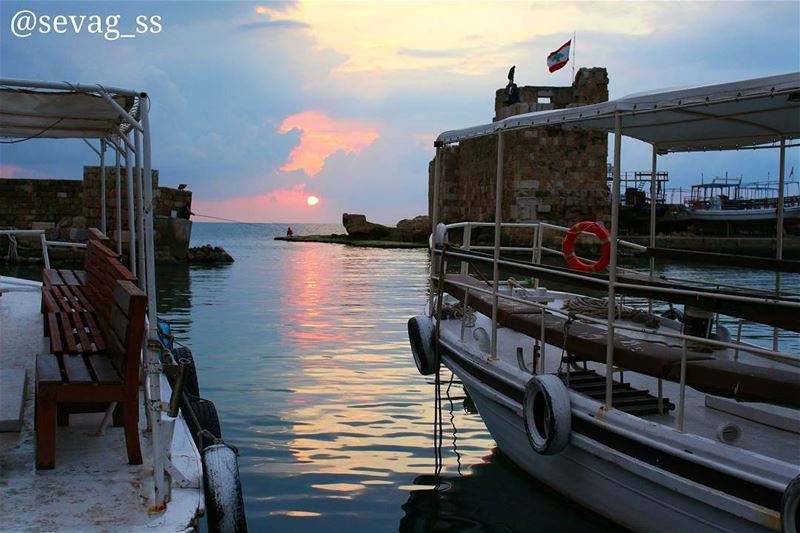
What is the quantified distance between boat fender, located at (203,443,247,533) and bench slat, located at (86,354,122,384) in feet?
2.07

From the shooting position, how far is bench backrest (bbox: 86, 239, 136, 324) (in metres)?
5.04

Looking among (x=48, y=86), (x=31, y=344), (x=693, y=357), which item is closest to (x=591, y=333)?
(x=693, y=357)

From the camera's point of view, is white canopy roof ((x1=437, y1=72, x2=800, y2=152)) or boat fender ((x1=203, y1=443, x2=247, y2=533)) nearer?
boat fender ((x1=203, y1=443, x2=247, y2=533))

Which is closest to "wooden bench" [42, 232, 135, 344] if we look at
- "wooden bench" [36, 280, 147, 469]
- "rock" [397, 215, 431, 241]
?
"wooden bench" [36, 280, 147, 469]

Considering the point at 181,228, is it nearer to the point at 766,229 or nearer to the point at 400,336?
the point at 400,336

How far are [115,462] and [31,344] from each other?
8.99 ft

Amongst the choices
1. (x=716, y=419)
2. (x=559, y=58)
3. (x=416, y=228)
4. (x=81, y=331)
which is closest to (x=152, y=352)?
(x=81, y=331)

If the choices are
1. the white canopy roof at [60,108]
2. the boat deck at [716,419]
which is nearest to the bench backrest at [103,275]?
the white canopy roof at [60,108]

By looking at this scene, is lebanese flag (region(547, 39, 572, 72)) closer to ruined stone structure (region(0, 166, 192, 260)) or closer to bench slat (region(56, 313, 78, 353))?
ruined stone structure (region(0, 166, 192, 260))

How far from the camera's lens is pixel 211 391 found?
9305 millimetres

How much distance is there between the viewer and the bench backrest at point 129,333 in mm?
3934

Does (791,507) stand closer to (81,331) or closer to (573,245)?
(81,331)

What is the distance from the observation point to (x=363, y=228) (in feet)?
171

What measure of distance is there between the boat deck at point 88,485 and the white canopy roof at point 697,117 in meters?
3.22
